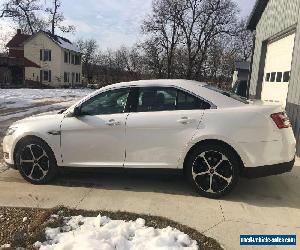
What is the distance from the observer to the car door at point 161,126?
5.21 metres

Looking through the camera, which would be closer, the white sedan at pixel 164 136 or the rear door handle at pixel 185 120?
the white sedan at pixel 164 136

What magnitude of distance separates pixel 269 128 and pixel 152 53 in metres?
45.8

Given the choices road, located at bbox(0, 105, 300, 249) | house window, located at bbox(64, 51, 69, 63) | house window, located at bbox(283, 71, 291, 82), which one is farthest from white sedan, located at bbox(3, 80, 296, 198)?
house window, located at bbox(64, 51, 69, 63)

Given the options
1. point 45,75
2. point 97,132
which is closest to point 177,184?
point 97,132

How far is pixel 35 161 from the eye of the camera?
582 cm

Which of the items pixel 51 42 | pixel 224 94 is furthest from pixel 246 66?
pixel 51 42

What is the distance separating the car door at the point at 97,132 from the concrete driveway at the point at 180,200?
0.28 meters

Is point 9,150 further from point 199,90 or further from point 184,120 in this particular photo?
point 199,90

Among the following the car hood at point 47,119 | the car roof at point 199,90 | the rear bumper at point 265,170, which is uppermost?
the car roof at point 199,90

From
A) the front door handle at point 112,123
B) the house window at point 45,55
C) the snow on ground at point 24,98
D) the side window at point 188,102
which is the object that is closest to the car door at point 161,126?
the side window at point 188,102

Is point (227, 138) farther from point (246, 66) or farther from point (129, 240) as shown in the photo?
point (246, 66)

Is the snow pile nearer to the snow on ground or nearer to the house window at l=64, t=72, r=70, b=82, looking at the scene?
the snow on ground

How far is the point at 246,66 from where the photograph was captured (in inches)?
1034

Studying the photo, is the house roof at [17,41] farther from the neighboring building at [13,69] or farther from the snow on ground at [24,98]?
the snow on ground at [24,98]
